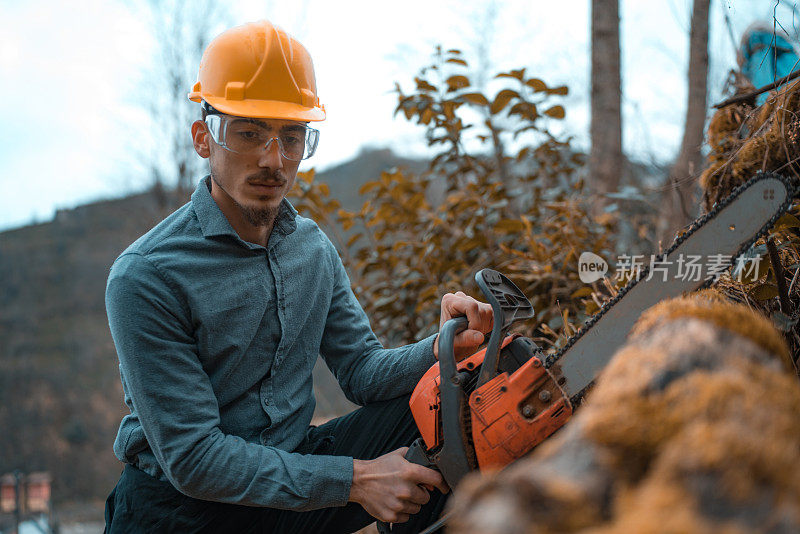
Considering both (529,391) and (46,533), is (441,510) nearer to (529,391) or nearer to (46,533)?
(529,391)

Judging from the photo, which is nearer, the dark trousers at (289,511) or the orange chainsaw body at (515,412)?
the orange chainsaw body at (515,412)

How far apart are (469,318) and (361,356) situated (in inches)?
21.5

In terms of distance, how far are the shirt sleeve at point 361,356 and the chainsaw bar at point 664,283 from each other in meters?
0.55

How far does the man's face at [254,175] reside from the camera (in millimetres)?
1764

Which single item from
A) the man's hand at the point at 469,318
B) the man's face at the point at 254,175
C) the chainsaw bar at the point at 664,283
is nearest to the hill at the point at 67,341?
the man's face at the point at 254,175

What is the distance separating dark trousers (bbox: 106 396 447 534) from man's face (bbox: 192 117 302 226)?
729 mm

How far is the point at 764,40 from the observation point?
3.09m

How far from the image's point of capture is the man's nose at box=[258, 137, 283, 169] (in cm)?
175

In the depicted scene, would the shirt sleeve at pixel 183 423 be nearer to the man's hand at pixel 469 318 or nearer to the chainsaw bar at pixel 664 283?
the man's hand at pixel 469 318

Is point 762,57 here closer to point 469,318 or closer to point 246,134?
point 469,318

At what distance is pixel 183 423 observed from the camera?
1.55m

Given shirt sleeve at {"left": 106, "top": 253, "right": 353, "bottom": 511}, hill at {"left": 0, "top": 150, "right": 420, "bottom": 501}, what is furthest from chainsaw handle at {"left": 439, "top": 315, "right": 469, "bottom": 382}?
hill at {"left": 0, "top": 150, "right": 420, "bottom": 501}

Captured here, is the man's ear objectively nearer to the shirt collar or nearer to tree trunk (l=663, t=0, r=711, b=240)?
the shirt collar

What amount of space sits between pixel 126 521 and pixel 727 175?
227 centimetres
